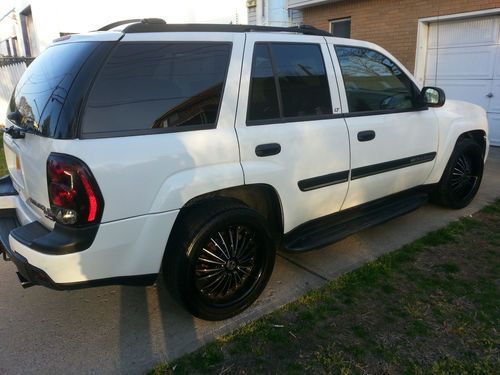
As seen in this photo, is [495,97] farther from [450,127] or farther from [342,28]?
[450,127]

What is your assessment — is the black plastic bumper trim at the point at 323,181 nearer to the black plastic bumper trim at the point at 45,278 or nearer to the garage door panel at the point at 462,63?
the black plastic bumper trim at the point at 45,278

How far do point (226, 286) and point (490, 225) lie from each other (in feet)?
10.00

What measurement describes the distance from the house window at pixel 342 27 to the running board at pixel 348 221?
7585 mm

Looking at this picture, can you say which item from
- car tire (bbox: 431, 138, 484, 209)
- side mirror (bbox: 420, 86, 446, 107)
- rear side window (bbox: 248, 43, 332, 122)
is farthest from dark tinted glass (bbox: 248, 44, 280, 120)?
car tire (bbox: 431, 138, 484, 209)

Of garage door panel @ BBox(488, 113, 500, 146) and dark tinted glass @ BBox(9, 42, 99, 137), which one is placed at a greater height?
dark tinted glass @ BBox(9, 42, 99, 137)

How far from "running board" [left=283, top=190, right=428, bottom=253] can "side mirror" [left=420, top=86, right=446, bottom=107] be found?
88 centimetres

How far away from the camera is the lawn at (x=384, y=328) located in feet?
8.18

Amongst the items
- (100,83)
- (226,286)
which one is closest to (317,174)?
(226,286)

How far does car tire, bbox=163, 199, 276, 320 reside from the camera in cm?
262

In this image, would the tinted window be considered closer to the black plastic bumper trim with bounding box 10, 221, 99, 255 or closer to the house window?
the black plastic bumper trim with bounding box 10, 221, 99, 255

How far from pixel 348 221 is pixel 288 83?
1321mm

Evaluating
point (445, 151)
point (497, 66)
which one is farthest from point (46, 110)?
point (497, 66)

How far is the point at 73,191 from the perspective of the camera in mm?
2271

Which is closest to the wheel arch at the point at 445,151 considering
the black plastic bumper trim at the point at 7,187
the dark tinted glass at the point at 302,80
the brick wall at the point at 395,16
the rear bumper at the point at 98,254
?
the dark tinted glass at the point at 302,80
